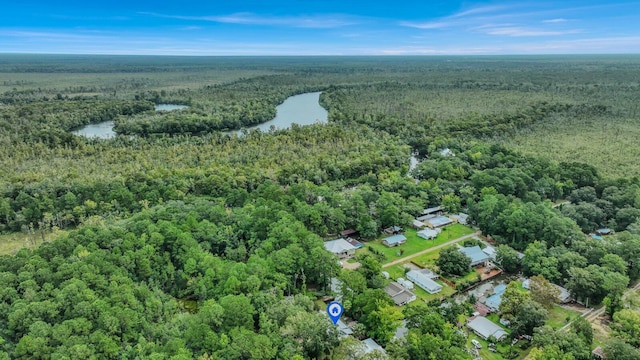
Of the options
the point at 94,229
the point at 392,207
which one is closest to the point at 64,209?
the point at 94,229

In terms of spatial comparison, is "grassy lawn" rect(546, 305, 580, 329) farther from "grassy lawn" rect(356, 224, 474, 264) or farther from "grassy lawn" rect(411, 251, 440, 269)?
"grassy lawn" rect(356, 224, 474, 264)

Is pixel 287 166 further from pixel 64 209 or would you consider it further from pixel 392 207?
pixel 64 209

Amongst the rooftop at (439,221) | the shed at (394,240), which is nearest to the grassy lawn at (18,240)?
the shed at (394,240)

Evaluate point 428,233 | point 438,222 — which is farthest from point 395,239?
point 438,222

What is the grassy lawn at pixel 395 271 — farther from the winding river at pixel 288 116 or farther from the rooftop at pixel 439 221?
the winding river at pixel 288 116

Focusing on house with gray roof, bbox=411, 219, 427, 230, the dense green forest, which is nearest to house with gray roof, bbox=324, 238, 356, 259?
the dense green forest
